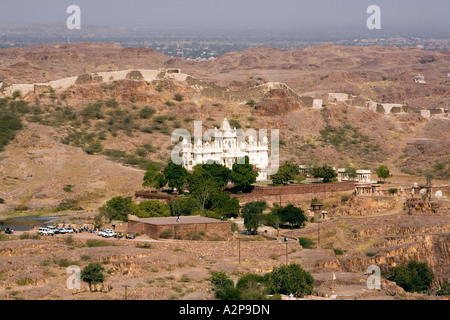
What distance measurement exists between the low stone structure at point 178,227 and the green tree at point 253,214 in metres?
3.01

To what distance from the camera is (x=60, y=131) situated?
114562mm

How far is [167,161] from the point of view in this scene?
107188 mm

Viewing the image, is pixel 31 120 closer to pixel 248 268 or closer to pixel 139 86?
pixel 139 86

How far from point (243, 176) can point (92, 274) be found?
32.7 meters

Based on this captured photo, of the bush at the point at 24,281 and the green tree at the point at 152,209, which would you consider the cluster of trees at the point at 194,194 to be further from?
the bush at the point at 24,281

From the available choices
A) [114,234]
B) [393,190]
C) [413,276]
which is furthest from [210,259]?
[393,190]

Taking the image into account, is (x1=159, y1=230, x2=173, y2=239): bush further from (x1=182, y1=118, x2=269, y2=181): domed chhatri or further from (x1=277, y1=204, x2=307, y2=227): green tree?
(x1=182, y1=118, x2=269, y2=181): domed chhatri

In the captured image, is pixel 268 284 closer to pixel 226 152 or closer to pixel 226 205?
pixel 226 205

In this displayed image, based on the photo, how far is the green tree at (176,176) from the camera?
88.2 metres

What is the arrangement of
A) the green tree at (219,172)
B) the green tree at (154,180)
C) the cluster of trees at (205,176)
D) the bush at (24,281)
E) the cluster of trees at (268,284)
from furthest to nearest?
the green tree at (154,180) < the green tree at (219,172) < the cluster of trees at (205,176) < the bush at (24,281) < the cluster of trees at (268,284)

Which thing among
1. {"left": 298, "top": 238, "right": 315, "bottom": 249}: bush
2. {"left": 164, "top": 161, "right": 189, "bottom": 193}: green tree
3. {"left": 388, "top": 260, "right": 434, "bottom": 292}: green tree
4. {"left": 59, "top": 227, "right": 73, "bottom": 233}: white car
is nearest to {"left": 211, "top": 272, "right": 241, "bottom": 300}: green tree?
{"left": 388, "top": 260, "right": 434, "bottom": 292}: green tree

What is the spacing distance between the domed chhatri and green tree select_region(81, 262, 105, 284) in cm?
3512

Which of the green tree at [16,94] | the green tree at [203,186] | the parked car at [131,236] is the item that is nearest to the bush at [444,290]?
the parked car at [131,236]
